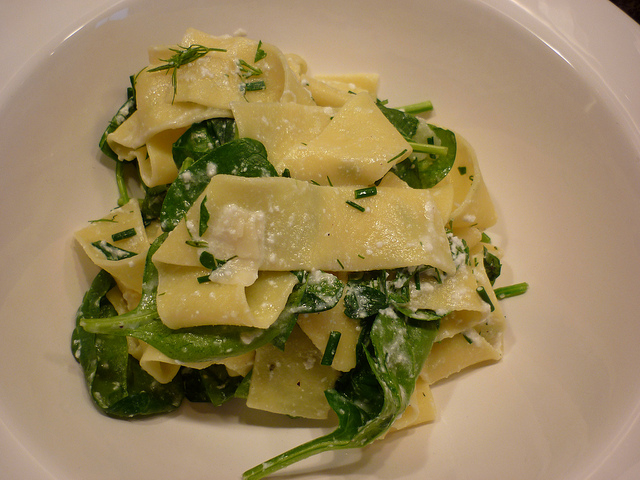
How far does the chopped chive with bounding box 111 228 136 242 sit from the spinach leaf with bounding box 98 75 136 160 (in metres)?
0.55

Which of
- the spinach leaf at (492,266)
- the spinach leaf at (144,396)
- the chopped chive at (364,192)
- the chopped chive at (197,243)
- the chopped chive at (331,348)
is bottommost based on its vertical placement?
the spinach leaf at (144,396)

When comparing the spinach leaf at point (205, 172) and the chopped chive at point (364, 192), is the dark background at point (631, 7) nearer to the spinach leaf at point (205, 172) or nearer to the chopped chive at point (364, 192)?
the chopped chive at point (364, 192)

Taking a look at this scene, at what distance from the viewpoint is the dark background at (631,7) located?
138 inches

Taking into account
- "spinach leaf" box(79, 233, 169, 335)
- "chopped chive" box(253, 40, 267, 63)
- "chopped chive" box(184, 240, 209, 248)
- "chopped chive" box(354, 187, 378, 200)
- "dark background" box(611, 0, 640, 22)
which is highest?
"dark background" box(611, 0, 640, 22)

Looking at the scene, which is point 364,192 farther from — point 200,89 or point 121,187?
point 121,187

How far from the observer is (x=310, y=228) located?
2.19 metres

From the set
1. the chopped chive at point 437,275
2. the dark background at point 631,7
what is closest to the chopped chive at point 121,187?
the chopped chive at point 437,275

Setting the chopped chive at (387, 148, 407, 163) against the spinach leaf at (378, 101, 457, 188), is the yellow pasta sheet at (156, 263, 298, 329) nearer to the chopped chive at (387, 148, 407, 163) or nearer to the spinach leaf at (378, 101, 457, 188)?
the chopped chive at (387, 148, 407, 163)

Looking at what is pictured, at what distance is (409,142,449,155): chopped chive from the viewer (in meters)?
2.63

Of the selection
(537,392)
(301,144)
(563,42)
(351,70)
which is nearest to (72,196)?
(301,144)

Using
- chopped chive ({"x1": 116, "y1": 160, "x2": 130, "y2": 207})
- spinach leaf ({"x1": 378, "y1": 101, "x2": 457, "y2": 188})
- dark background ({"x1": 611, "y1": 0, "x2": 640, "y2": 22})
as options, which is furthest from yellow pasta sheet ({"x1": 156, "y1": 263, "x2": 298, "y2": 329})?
dark background ({"x1": 611, "y1": 0, "x2": 640, "y2": 22})

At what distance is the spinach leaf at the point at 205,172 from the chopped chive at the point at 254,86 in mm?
476

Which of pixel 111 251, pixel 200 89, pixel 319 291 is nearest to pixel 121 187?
pixel 111 251

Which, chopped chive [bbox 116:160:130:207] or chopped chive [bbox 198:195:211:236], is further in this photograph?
chopped chive [bbox 116:160:130:207]
